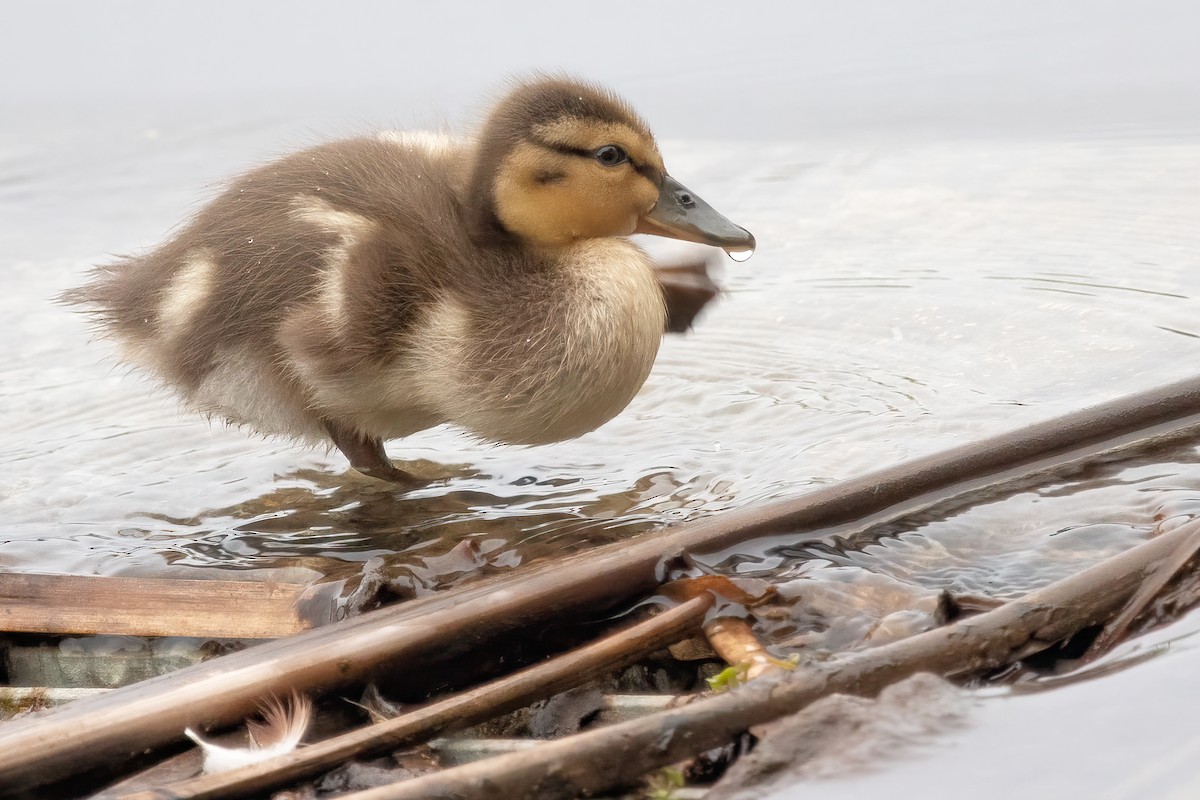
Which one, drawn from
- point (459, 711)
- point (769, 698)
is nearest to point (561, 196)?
point (459, 711)

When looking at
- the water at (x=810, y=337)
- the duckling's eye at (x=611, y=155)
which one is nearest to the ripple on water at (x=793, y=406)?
the water at (x=810, y=337)

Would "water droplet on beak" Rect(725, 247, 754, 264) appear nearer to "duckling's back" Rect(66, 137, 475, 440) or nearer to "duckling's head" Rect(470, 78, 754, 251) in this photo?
"duckling's head" Rect(470, 78, 754, 251)

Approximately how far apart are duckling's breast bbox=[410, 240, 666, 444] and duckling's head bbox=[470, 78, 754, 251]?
126 mm

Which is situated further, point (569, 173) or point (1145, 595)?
point (569, 173)

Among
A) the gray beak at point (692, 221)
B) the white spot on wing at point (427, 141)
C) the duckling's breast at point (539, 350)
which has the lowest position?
the duckling's breast at point (539, 350)

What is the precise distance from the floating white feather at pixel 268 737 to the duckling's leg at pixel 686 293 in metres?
1.39

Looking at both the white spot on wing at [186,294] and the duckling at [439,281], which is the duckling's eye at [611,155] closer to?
the duckling at [439,281]

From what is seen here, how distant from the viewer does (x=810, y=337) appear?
3.74 m

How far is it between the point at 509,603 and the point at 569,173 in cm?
109

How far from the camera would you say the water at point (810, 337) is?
2.18 metres

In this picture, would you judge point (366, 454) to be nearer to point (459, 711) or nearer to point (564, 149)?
point (564, 149)

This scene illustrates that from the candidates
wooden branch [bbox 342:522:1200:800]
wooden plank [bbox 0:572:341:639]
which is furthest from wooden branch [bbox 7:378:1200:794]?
wooden branch [bbox 342:522:1200:800]

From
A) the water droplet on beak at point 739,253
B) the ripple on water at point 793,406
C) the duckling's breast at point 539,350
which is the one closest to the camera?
the ripple on water at point 793,406

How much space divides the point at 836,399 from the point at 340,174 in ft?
3.96
